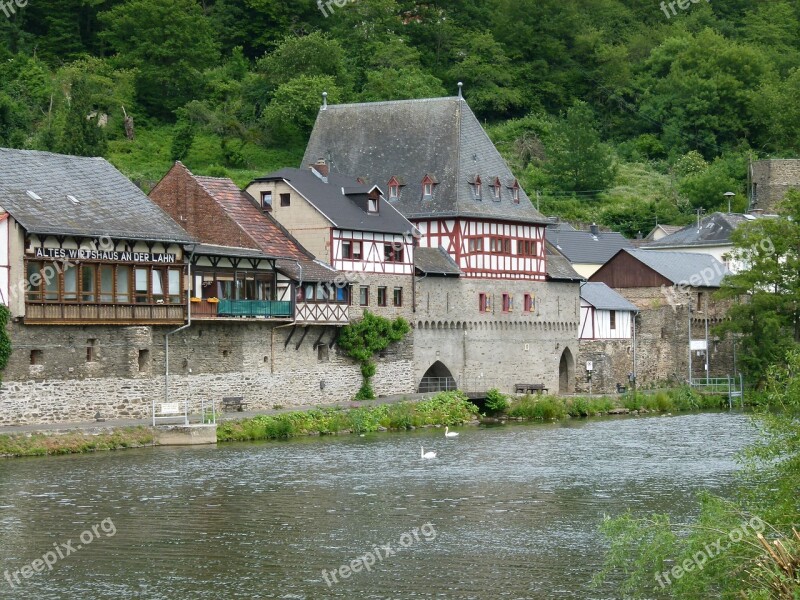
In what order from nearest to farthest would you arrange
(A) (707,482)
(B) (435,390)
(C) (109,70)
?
(A) (707,482) → (B) (435,390) → (C) (109,70)

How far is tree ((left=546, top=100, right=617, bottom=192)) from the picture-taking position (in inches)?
4006

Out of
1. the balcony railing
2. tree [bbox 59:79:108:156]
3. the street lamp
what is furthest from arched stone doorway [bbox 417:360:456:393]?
the street lamp

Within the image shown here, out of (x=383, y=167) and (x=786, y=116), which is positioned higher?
(x=786, y=116)

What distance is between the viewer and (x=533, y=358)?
70.9 meters

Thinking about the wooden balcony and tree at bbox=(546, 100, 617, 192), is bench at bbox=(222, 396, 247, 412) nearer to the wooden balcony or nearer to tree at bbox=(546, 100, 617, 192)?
the wooden balcony

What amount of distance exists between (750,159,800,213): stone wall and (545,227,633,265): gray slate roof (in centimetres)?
1973

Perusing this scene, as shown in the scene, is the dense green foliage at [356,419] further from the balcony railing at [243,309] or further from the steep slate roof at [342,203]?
the steep slate roof at [342,203]

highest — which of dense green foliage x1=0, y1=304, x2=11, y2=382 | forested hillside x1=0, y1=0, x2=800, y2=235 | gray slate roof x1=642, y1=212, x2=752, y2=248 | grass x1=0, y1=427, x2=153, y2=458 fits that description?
forested hillside x1=0, y1=0, x2=800, y2=235

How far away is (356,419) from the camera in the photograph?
54906 millimetres

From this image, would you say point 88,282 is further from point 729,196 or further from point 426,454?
point 729,196

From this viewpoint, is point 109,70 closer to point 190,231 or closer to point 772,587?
point 190,231

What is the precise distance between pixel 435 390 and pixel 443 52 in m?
48.1

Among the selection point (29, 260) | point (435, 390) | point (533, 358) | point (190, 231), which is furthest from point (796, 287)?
point (29, 260)

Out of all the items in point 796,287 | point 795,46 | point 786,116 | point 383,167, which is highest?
point 795,46
